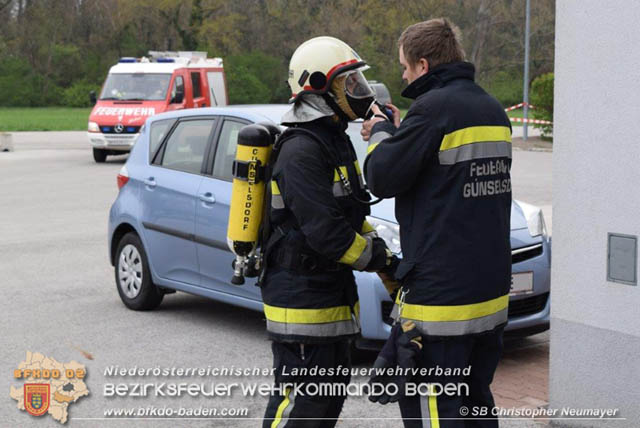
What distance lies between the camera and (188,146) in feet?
23.9

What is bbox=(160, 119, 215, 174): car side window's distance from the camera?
708 cm

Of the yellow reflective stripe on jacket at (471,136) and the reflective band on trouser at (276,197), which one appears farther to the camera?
the reflective band on trouser at (276,197)

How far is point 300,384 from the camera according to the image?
11.5 ft

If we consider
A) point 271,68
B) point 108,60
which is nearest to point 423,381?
point 271,68

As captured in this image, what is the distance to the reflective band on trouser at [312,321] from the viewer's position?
354 cm

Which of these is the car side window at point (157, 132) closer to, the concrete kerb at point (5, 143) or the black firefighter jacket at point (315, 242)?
the black firefighter jacket at point (315, 242)

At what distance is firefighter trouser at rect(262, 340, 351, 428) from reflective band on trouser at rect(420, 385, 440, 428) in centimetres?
40

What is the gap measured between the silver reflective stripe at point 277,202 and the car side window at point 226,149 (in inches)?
125

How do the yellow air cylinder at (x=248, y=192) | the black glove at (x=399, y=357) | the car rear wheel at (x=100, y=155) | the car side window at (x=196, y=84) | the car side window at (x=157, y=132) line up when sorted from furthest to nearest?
the car side window at (x=196, y=84) < the car rear wheel at (x=100, y=155) < the car side window at (x=157, y=132) < the yellow air cylinder at (x=248, y=192) < the black glove at (x=399, y=357)

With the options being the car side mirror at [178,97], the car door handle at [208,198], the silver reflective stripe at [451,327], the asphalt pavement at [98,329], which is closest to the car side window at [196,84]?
the car side mirror at [178,97]

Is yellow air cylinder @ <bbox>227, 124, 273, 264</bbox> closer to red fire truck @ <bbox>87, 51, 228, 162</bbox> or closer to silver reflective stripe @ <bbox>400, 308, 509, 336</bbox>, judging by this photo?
silver reflective stripe @ <bbox>400, 308, 509, 336</bbox>

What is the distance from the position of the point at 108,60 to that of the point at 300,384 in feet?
231

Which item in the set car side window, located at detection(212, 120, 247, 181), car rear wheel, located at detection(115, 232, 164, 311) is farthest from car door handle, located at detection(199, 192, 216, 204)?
car rear wheel, located at detection(115, 232, 164, 311)

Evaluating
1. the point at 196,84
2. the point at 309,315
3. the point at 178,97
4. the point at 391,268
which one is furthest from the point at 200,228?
the point at 196,84
